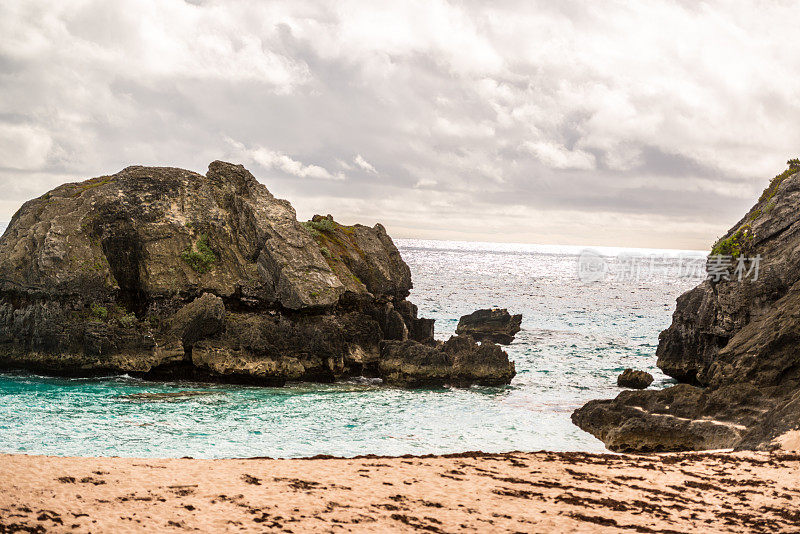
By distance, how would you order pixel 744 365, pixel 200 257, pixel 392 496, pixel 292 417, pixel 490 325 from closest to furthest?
pixel 392 496 → pixel 744 365 → pixel 292 417 → pixel 200 257 → pixel 490 325

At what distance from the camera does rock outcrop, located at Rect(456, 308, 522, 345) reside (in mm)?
60281

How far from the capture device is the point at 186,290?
1510 inches

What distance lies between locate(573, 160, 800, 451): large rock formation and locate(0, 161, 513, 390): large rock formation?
13.6m

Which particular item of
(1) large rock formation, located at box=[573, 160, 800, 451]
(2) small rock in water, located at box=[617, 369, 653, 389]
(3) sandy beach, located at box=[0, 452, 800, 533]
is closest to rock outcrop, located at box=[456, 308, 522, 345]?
(2) small rock in water, located at box=[617, 369, 653, 389]

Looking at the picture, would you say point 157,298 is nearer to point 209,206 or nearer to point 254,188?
point 209,206

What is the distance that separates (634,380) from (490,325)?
76.3 ft

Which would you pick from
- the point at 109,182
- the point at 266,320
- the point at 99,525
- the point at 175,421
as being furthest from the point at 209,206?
the point at 99,525

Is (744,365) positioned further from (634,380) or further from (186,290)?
(186,290)

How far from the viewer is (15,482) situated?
34.3 feet

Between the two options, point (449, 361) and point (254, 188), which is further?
point (254, 188)

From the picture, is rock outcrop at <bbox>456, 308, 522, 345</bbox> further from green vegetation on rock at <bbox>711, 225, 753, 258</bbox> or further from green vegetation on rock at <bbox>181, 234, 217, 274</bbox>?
green vegetation on rock at <bbox>181, 234, 217, 274</bbox>

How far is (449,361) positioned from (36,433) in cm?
2375

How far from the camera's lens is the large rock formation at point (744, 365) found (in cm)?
2161

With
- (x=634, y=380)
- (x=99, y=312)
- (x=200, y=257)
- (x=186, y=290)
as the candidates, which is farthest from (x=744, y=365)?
(x=99, y=312)
